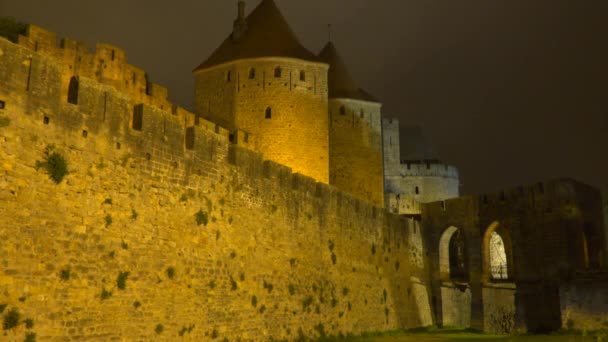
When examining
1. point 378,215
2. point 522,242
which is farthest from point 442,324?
point 378,215

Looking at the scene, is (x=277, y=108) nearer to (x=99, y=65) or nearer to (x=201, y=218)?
(x=99, y=65)

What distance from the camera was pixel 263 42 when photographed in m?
30.6

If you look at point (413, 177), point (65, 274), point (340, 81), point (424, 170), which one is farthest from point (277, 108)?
point (424, 170)

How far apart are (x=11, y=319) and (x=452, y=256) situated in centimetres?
2768

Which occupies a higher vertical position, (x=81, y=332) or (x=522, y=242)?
(x=522, y=242)

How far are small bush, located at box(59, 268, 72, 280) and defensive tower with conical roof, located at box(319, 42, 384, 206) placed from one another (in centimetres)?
2424

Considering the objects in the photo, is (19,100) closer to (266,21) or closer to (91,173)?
(91,173)

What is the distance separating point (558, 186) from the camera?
25.6 m

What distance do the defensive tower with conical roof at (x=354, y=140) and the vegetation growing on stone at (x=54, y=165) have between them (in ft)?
79.2

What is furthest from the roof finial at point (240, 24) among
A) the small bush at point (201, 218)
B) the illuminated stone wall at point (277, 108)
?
the small bush at point (201, 218)

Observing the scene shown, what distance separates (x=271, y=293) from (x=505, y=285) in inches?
576

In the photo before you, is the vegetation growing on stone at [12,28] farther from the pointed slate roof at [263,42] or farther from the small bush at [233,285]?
the pointed slate roof at [263,42]

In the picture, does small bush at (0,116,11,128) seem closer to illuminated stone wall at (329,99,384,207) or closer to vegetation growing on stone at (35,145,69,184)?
vegetation growing on stone at (35,145,69,184)

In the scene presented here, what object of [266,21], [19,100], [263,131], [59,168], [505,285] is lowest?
[505,285]
